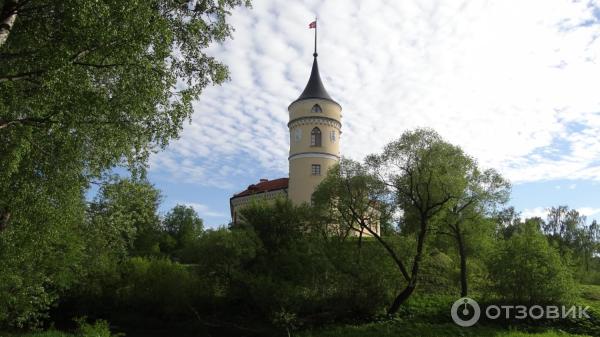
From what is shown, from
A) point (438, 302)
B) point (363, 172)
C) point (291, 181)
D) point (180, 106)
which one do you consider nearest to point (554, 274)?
point (438, 302)

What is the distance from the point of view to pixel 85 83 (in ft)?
30.7

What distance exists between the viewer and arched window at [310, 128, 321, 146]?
40.0 m

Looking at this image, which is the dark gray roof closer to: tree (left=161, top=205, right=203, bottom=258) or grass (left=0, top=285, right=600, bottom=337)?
grass (left=0, top=285, right=600, bottom=337)

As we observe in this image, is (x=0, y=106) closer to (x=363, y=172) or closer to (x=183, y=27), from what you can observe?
(x=183, y=27)

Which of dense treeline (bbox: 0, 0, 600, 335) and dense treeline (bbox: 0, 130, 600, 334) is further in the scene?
dense treeline (bbox: 0, 130, 600, 334)

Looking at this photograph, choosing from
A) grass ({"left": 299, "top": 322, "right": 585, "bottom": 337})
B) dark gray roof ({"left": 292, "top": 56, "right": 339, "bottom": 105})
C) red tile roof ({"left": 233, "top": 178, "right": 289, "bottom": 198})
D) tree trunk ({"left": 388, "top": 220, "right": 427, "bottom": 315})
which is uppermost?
dark gray roof ({"left": 292, "top": 56, "right": 339, "bottom": 105})

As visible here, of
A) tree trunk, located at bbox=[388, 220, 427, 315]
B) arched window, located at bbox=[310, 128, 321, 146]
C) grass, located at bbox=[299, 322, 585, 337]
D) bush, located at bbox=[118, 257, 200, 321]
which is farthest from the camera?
arched window, located at bbox=[310, 128, 321, 146]

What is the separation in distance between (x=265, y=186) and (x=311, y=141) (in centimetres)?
1491

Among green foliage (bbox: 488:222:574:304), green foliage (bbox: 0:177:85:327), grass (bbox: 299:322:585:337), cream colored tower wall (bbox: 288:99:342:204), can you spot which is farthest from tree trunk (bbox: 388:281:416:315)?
cream colored tower wall (bbox: 288:99:342:204)

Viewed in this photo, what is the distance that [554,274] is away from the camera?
66.2 ft

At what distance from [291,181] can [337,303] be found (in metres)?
18.8

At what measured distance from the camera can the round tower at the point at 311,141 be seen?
131 feet

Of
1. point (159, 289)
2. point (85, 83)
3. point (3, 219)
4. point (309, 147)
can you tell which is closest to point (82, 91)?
point (85, 83)

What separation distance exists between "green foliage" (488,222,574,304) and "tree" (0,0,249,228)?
16.2 meters
